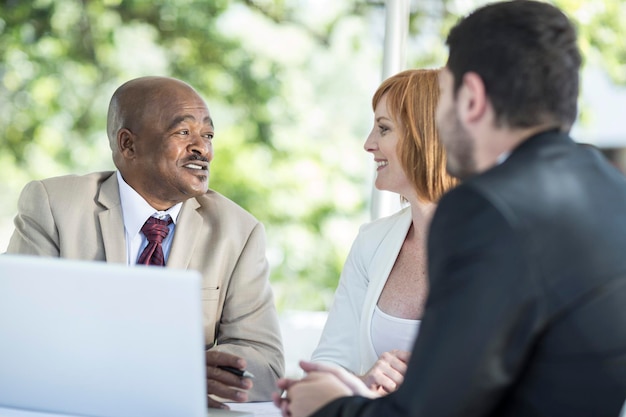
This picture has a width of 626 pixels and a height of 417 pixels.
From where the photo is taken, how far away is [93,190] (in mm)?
2615

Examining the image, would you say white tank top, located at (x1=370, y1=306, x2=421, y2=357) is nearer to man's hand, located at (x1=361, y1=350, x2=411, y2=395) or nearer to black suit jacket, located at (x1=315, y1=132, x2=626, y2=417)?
man's hand, located at (x1=361, y1=350, x2=411, y2=395)

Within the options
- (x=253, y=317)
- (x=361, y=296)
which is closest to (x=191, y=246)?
(x=253, y=317)

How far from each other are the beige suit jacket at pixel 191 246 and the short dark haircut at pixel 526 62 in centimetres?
130

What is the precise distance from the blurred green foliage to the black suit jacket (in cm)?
639

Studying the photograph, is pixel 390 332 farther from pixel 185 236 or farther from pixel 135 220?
pixel 135 220

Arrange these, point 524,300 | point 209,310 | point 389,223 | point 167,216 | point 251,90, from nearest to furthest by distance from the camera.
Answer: point 524,300, point 209,310, point 167,216, point 389,223, point 251,90

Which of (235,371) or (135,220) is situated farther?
(135,220)

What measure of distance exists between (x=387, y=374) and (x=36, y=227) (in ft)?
3.52

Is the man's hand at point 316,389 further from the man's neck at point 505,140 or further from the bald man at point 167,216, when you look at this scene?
the bald man at point 167,216

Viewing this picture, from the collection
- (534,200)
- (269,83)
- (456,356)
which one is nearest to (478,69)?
(534,200)

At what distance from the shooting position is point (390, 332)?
2547 millimetres

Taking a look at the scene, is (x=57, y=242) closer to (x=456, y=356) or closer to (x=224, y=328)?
(x=224, y=328)

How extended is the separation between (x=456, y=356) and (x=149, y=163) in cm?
159

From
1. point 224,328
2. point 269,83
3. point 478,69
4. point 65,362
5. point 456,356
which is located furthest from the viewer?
point 269,83
